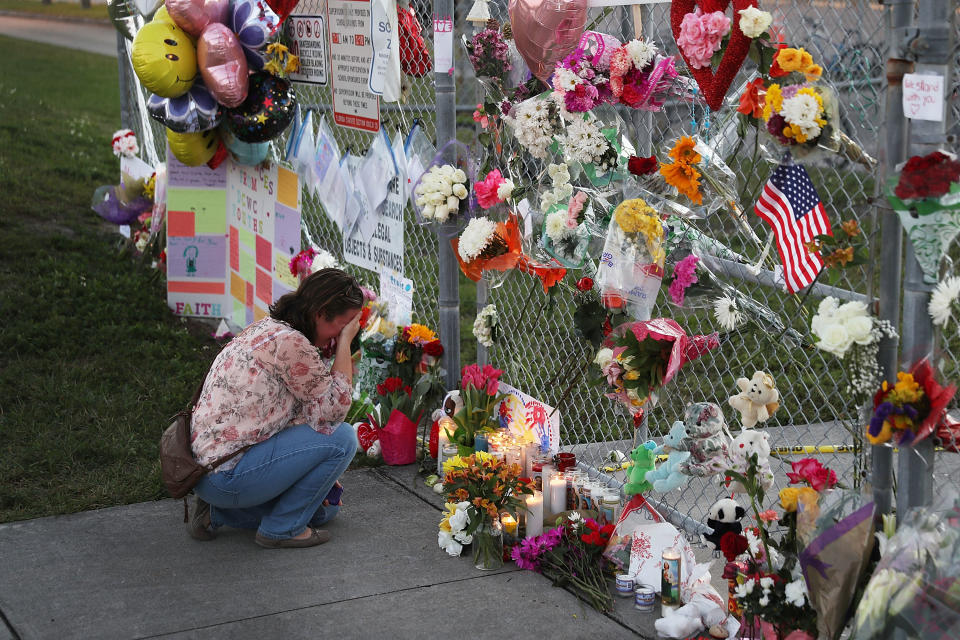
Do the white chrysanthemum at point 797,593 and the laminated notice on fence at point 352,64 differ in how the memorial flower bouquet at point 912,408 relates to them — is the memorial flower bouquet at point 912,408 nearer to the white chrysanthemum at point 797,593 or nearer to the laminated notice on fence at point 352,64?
the white chrysanthemum at point 797,593

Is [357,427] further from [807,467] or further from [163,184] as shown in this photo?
[163,184]

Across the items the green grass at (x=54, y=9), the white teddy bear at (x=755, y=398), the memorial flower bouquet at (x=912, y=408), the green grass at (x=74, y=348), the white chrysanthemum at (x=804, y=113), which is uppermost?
the green grass at (x=54, y=9)

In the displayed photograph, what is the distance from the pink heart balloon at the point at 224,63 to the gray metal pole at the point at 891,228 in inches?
161

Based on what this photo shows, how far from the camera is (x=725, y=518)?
11.3 feet

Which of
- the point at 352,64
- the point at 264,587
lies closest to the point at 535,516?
the point at 264,587

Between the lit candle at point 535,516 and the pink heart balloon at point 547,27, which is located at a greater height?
the pink heart balloon at point 547,27

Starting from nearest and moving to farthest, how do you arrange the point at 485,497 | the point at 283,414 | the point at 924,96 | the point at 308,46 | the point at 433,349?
the point at 924,96 → the point at 485,497 → the point at 283,414 → the point at 433,349 → the point at 308,46

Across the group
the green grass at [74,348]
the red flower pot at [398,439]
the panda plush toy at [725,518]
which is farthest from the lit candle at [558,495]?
the green grass at [74,348]

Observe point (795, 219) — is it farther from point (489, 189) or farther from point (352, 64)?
point (352, 64)

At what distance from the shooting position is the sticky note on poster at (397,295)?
17.6ft

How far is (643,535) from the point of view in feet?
12.4

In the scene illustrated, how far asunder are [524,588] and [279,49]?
352 centimetres

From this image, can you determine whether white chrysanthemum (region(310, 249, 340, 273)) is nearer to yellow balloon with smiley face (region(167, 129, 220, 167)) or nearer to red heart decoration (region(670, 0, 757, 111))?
yellow balloon with smiley face (region(167, 129, 220, 167))

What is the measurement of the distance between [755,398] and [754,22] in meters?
1.07
